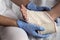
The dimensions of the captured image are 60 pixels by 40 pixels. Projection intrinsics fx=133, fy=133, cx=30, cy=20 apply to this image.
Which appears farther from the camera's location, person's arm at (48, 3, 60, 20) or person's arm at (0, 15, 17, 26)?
person's arm at (48, 3, 60, 20)

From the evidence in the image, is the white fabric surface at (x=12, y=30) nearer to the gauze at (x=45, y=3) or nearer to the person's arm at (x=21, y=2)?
the person's arm at (x=21, y=2)

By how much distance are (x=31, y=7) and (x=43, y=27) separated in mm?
345

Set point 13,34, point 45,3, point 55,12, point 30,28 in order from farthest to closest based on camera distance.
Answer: point 45,3 → point 55,12 → point 30,28 → point 13,34

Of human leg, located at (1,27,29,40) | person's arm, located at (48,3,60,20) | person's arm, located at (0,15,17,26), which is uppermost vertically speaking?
person's arm, located at (48,3,60,20)

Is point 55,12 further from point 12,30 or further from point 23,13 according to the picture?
point 12,30

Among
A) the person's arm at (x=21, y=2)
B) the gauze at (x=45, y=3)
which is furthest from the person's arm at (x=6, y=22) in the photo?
the gauze at (x=45, y=3)

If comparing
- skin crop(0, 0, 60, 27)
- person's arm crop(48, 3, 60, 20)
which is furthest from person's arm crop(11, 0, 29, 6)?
person's arm crop(48, 3, 60, 20)

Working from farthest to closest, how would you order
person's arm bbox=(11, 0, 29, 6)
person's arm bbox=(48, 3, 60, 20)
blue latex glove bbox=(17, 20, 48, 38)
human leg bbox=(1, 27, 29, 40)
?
1. person's arm bbox=(11, 0, 29, 6)
2. person's arm bbox=(48, 3, 60, 20)
3. blue latex glove bbox=(17, 20, 48, 38)
4. human leg bbox=(1, 27, 29, 40)

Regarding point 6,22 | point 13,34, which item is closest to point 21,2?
point 6,22

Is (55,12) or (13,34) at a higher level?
(55,12)

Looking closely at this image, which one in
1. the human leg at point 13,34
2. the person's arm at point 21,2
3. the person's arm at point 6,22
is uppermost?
the person's arm at point 21,2

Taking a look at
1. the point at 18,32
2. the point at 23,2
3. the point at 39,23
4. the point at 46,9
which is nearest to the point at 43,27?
the point at 39,23

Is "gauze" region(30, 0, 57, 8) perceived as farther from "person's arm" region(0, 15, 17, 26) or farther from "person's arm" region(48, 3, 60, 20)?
"person's arm" region(0, 15, 17, 26)

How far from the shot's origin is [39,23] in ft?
3.47
